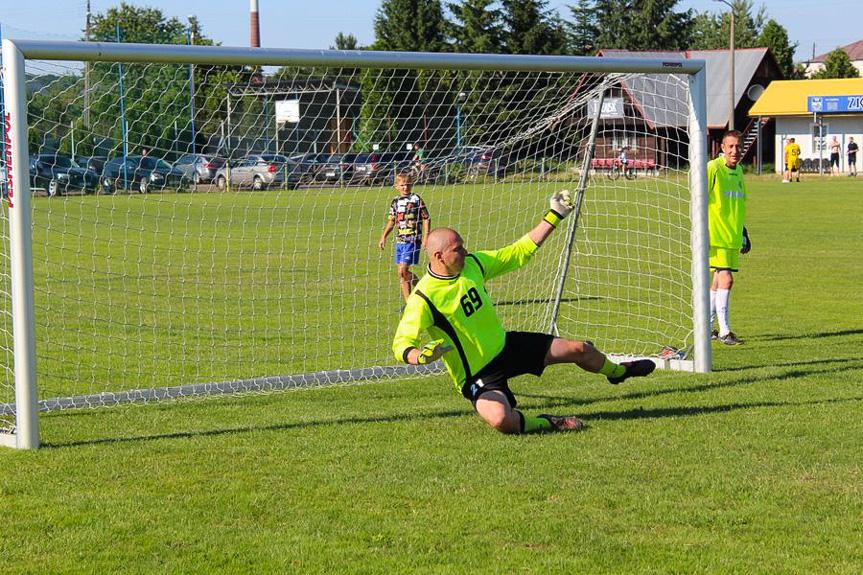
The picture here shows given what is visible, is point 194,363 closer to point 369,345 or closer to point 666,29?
point 369,345

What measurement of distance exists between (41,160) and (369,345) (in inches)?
226

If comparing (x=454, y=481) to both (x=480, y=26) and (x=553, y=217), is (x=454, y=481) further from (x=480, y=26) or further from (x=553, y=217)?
(x=480, y=26)

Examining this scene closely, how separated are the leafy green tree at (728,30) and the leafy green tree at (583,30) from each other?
12682 mm

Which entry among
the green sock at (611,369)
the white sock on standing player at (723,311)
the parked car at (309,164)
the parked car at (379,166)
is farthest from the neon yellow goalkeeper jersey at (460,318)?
the parked car at (309,164)

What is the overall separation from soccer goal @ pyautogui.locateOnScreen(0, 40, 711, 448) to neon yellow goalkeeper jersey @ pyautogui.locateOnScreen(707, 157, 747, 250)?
32 cm

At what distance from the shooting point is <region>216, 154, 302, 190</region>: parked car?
14.1 m

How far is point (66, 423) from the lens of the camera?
7.61 m

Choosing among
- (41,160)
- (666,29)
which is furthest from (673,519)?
(666,29)

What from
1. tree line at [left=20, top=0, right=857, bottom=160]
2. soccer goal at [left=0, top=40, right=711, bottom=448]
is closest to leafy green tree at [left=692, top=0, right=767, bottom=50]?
tree line at [left=20, top=0, right=857, bottom=160]

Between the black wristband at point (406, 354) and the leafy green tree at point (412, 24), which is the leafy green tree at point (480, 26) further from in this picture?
the black wristband at point (406, 354)

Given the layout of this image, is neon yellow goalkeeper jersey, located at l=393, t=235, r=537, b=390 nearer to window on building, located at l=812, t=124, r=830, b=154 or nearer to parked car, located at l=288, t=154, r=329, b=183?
parked car, located at l=288, t=154, r=329, b=183

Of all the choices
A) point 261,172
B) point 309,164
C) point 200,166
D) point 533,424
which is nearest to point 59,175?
point 200,166

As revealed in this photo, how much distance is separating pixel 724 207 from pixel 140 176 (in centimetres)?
744

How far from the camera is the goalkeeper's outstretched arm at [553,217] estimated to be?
292 inches
